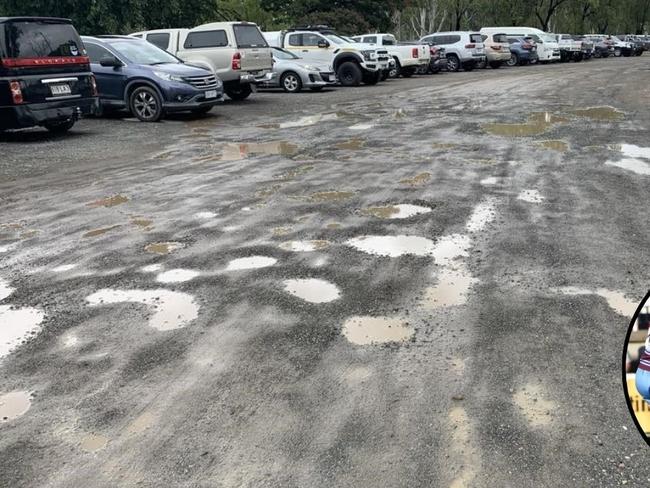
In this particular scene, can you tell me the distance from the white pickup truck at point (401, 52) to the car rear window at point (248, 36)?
35.4ft

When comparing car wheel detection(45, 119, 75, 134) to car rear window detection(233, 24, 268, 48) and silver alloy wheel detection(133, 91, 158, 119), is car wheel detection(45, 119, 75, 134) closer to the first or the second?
silver alloy wheel detection(133, 91, 158, 119)

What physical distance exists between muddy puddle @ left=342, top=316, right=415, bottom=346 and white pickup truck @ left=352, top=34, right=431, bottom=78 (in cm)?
2531

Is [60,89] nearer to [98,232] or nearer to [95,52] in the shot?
[95,52]

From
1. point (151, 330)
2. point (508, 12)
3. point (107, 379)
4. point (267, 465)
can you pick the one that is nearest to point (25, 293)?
point (151, 330)

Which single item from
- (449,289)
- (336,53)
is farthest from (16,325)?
(336,53)

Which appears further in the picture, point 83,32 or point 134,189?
point 83,32

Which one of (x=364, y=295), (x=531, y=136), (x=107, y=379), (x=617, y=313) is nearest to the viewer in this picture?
(x=107, y=379)

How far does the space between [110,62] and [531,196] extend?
10415 mm

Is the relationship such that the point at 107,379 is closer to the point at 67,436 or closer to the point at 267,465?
the point at 67,436

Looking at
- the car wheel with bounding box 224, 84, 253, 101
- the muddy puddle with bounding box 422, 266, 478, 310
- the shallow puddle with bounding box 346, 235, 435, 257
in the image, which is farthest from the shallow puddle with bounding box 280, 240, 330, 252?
the car wheel with bounding box 224, 84, 253, 101

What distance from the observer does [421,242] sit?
17.0ft

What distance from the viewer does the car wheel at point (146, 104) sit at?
13750 mm

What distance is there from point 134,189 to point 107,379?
4557mm

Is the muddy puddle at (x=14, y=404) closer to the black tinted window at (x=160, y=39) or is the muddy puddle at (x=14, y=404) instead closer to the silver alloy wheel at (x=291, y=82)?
the black tinted window at (x=160, y=39)
